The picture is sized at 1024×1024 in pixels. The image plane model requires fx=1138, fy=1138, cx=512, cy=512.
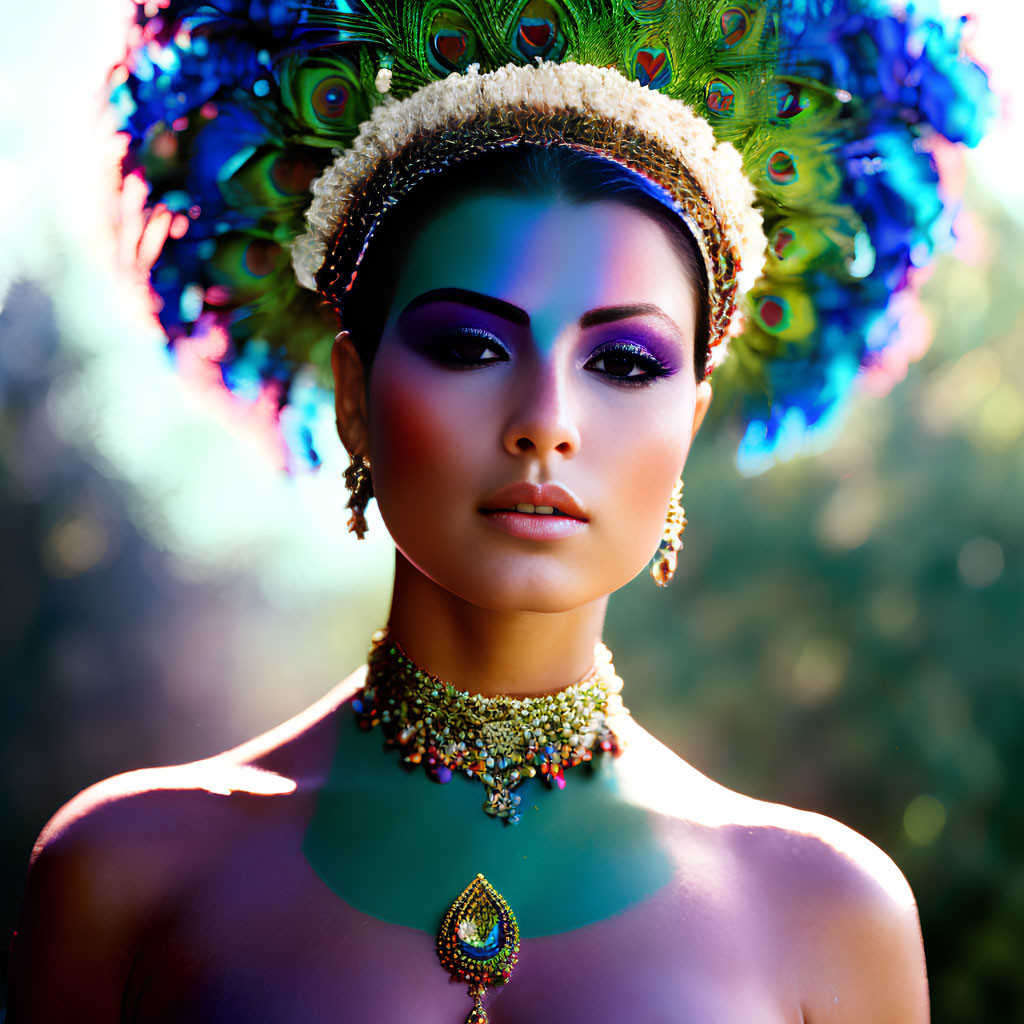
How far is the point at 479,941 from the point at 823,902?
71 cm

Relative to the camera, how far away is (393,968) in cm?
203

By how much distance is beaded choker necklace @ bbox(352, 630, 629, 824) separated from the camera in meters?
2.29

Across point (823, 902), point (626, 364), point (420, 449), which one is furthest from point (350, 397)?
point (823, 902)

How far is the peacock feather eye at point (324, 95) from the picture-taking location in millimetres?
2371

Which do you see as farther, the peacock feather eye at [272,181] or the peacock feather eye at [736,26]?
the peacock feather eye at [272,181]

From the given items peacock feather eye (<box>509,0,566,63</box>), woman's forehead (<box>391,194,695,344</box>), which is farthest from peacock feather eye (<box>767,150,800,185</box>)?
peacock feather eye (<box>509,0,566,63</box>)

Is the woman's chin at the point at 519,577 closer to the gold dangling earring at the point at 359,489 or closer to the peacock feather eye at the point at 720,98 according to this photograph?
the gold dangling earring at the point at 359,489

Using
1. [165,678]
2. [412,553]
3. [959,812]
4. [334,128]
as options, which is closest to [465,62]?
[334,128]

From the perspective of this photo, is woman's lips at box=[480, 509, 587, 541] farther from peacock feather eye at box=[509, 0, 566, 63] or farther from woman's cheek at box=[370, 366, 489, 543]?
peacock feather eye at box=[509, 0, 566, 63]

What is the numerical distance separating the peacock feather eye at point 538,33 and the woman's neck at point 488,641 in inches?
42.3

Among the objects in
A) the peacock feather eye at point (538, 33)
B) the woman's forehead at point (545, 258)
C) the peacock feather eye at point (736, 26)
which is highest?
the peacock feather eye at point (736, 26)

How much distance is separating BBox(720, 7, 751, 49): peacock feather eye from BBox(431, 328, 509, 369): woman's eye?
33.7 inches

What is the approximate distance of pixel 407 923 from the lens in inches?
82.4

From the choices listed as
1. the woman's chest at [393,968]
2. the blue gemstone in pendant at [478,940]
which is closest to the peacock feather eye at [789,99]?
the woman's chest at [393,968]
